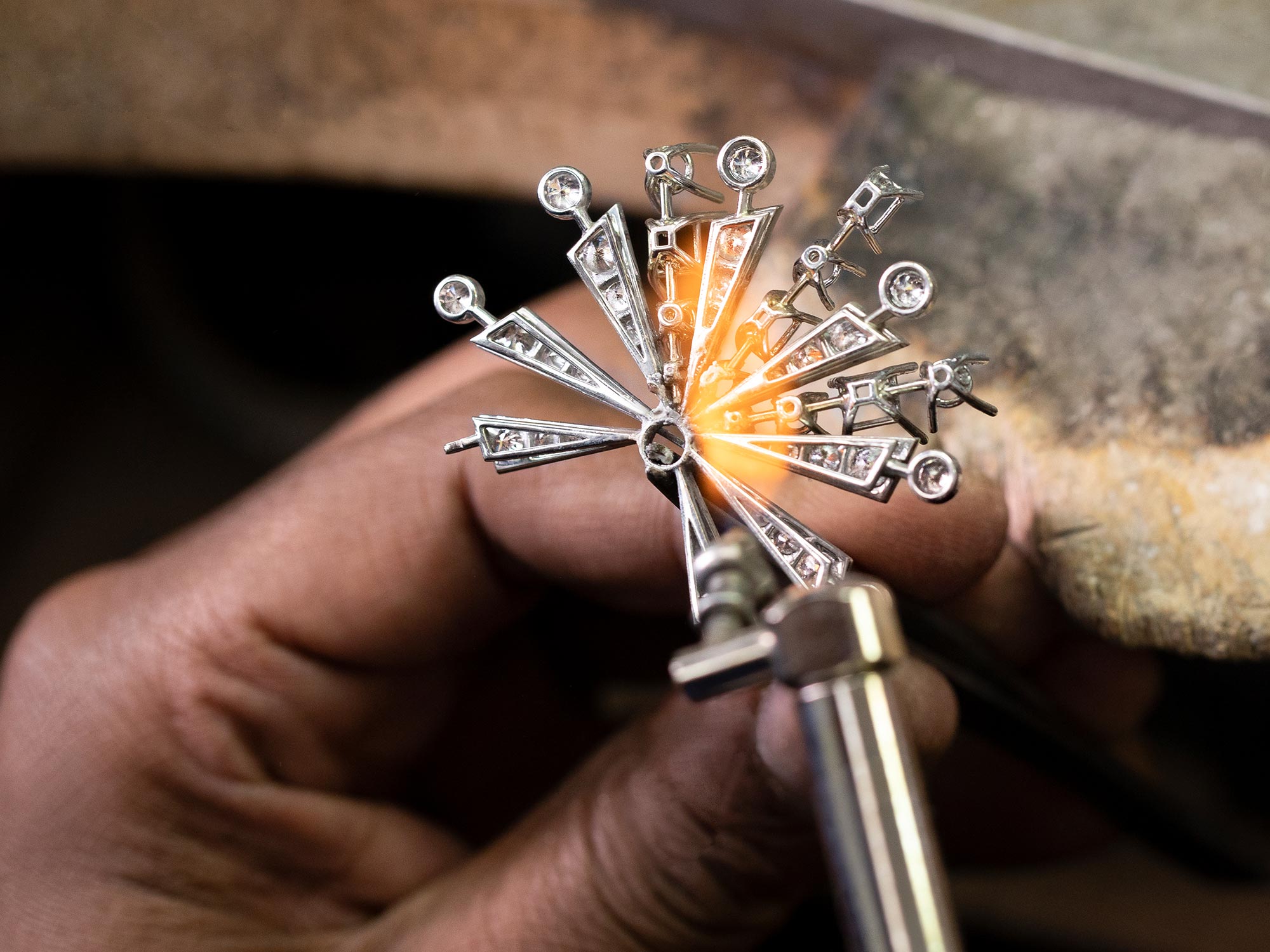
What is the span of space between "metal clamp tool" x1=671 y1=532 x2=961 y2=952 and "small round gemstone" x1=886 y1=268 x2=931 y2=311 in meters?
0.18

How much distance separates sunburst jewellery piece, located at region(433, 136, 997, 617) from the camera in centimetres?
63

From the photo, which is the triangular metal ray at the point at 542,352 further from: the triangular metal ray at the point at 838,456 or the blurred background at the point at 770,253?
the blurred background at the point at 770,253

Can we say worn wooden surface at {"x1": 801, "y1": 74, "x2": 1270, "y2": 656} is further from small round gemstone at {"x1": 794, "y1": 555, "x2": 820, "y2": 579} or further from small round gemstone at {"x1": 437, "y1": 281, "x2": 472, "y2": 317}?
small round gemstone at {"x1": 437, "y1": 281, "x2": 472, "y2": 317}

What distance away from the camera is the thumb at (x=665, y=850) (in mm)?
801

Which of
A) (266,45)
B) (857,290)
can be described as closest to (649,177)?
(857,290)

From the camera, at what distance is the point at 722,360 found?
687 millimetres

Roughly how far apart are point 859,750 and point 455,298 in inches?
15.5

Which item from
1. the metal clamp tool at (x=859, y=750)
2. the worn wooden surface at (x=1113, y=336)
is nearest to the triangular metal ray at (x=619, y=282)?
the metal clamp tool at (x=859, y=750)

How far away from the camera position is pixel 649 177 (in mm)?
677

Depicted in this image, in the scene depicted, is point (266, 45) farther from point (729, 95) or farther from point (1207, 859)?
point (1207, 859)

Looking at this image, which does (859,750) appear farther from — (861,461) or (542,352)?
(542,352)

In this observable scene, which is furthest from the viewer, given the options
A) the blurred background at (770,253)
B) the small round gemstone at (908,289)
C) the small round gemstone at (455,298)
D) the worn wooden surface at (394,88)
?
the worn wooden surface at (394,88)

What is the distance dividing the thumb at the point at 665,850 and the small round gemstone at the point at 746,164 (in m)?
0.37

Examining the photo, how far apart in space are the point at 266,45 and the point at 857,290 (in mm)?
825
